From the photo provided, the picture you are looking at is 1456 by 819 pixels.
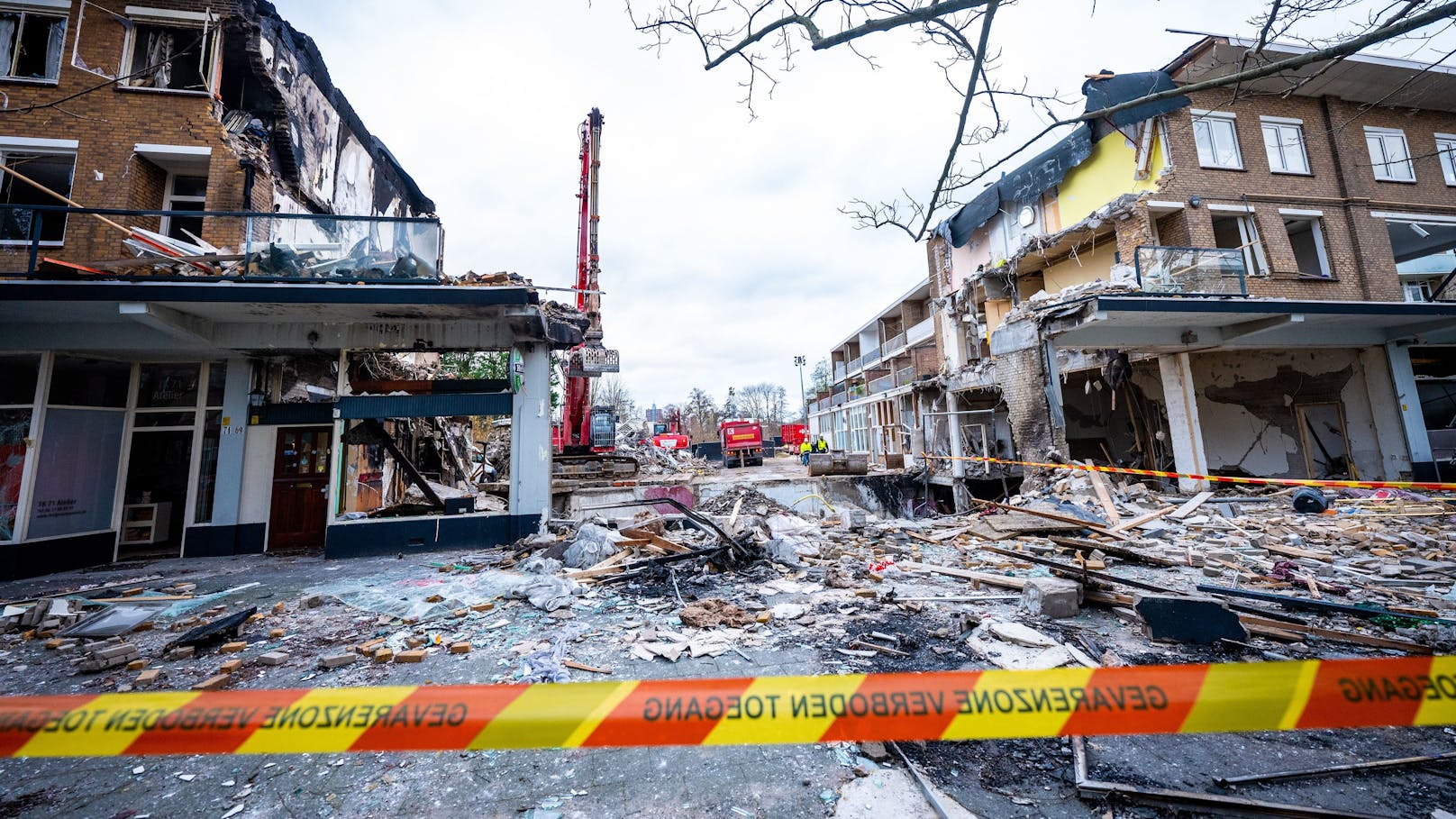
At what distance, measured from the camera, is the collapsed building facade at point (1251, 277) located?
12328mm

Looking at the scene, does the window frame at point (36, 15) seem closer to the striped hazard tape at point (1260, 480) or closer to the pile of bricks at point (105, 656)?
the pile of bricks at point (105, 656)

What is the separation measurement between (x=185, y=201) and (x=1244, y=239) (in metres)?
26.5

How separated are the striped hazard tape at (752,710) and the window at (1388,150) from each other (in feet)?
76.0

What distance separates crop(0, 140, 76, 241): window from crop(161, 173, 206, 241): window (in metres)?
1.28

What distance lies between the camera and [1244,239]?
46.7ft

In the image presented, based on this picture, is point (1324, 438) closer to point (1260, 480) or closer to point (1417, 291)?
point (1417, 291)

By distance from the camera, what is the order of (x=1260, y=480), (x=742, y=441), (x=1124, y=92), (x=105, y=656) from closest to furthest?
(x=105, y=656), (x=1260, y=480), (x=1124, y=92), (x=742, y=441)

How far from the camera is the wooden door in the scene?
9.59 meters

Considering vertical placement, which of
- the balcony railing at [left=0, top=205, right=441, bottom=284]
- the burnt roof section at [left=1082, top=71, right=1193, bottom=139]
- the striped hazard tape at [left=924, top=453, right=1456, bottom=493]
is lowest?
the striped hazard tape at [left=924, top=453, right=1456, bottom=493]

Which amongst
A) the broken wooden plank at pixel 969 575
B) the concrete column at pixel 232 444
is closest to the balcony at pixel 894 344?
the broken wooden plank at pixel 969 575

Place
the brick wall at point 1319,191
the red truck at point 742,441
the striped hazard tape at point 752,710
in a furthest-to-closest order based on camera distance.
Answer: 1. the red truck at point 742,441
2. the brick wall at point 1319,191
3. the striped hazard tape at point 752,710

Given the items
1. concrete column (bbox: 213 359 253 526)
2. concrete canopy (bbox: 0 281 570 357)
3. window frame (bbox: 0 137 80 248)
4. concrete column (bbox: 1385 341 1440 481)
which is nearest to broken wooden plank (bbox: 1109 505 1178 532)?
concrete canopy (bbox: 0 281 570 357)

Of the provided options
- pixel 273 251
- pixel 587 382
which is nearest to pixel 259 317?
pixel 273 251

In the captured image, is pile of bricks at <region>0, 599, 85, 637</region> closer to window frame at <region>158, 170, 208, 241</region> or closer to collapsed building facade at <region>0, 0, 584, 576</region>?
collapsed building facade at <region>0, 0, 584, 576</region>
